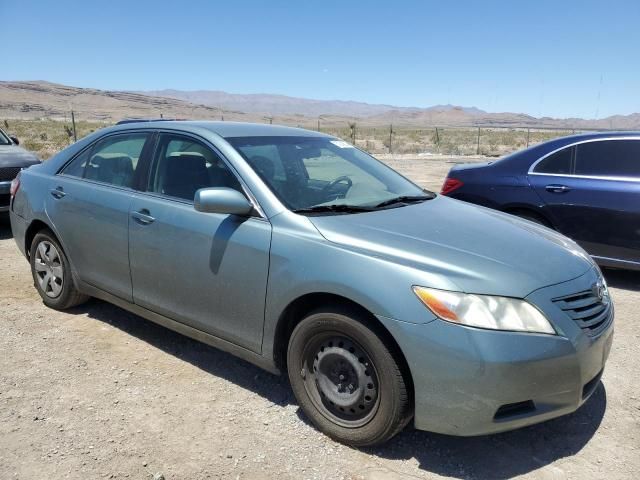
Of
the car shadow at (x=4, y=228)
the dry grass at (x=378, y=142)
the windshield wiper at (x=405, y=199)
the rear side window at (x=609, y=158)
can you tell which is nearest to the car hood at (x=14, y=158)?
the car shadow at (x=4, y=228)

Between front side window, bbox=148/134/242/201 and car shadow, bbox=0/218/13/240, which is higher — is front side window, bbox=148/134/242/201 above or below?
above

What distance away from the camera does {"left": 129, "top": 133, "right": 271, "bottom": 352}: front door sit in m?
3.16

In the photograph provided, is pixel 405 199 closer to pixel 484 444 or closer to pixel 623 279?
pixel 484 444

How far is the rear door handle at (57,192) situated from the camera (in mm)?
4422

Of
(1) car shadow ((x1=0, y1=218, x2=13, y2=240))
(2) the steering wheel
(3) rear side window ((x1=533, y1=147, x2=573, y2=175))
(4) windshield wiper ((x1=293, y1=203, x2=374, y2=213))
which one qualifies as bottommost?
(1) car shadow ((x1=0, y1=218, x2=13, y2=240))

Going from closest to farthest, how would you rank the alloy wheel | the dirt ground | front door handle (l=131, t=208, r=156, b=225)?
1. the dirt ground
2. front door handle (l=131, t=208, r=156, b=225)
3. the alloy wheel

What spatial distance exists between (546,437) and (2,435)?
9.77 feet

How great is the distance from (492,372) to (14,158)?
785cm

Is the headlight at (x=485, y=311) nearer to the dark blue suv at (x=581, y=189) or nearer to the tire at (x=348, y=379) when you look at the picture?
the tire at (x=348, y=379)

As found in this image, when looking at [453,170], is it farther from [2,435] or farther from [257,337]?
[2,435]

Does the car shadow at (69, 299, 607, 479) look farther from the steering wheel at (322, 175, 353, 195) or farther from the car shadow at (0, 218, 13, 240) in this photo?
the car shadow at (0, 218, 13, 240)

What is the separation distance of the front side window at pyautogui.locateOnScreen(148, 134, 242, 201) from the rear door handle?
106cm

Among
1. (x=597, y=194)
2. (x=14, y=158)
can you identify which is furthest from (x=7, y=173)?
(x=597, y=194)

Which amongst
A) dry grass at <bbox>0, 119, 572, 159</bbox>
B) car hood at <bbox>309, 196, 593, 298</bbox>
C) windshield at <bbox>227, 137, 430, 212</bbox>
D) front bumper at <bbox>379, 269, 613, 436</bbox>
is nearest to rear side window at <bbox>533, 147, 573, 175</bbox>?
windshield at <bbox>227, 137, 430, 212</bbox>
